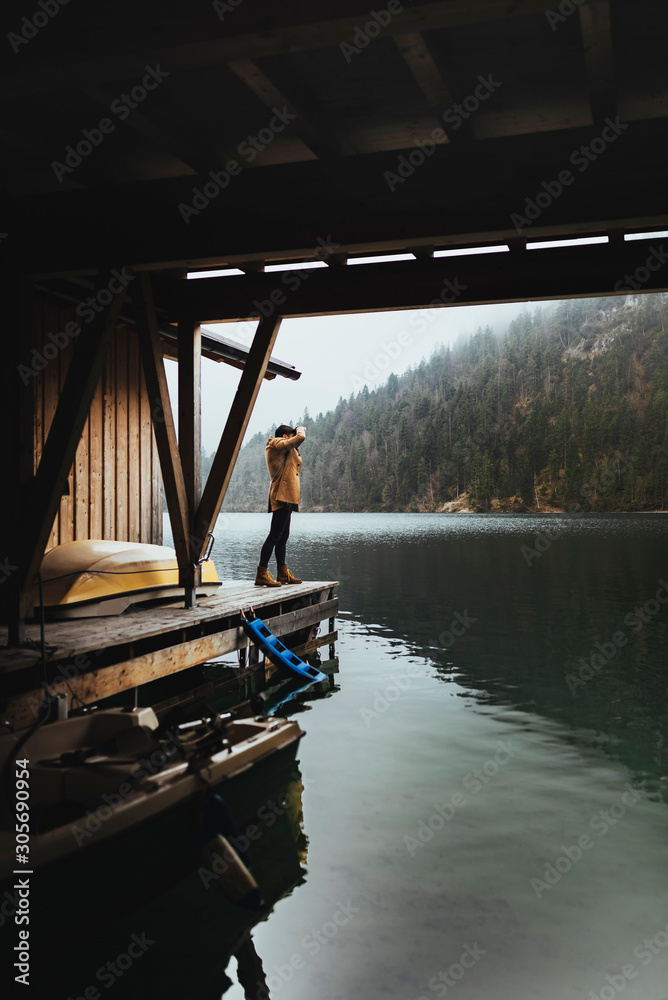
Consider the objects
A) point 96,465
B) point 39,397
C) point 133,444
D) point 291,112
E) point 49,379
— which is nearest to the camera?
point 291,112

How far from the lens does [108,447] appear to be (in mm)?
8367

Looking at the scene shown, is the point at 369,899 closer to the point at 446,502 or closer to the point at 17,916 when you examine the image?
the point at 17,916

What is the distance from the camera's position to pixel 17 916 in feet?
9.53

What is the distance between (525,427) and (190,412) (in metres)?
98.6

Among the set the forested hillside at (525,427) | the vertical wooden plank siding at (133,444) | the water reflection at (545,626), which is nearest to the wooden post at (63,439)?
the vertical wooden plank siding at (133,444)

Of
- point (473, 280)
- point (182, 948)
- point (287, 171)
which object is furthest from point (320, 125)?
point (182, 948)

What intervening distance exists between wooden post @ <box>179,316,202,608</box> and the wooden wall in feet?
3.74

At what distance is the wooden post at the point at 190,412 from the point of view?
7352 millimetres

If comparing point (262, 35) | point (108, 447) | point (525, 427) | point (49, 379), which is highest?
point (525, 427)

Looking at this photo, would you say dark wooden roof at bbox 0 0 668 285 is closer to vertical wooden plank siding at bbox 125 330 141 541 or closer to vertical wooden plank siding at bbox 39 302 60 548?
vertical wooden plank siding at bbox 39 302 60 548

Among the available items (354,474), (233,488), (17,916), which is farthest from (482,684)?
(233,488)

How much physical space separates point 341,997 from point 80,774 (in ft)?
4.89

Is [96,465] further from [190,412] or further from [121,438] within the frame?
[190,412]

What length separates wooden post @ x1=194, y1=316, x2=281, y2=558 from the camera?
6.75 metres
